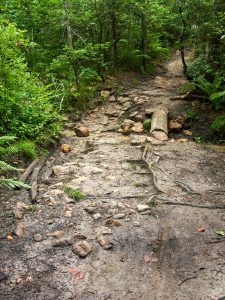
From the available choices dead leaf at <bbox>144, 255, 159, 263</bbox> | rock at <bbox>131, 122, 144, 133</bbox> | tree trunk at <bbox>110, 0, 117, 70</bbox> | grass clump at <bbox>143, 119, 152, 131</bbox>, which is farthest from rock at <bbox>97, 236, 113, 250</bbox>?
tree trunk at <bbox>110, 0, 117, 70</bbox>

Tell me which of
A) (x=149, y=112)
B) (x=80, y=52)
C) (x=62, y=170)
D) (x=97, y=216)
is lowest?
(x=62, y=170)

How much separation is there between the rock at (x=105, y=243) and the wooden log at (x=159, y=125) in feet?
17.8

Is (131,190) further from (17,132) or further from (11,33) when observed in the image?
(11,33)

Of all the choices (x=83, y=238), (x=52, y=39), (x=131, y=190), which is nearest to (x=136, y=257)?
(x=83, y=238)

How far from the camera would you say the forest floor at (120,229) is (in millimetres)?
3730

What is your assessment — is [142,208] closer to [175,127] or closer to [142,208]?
[142,208]

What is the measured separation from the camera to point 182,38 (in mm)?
13562

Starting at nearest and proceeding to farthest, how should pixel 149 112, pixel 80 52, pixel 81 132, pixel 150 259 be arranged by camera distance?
1. pixel 150 259
2. pixel 81 132
3. pixel 149 112
4. pixel 80 52

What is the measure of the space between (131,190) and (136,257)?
2.01 metres

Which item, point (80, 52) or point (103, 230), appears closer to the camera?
point (103, 230)

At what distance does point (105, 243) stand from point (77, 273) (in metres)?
0.67

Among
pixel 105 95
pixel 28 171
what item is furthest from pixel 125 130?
pixel 28 171

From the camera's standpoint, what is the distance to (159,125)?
9922mm

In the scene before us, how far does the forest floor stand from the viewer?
147 inches
